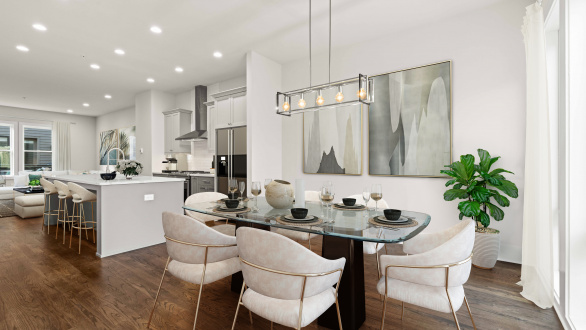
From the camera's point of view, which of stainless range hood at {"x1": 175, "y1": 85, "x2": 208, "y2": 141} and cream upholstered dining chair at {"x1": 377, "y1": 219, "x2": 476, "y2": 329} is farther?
stainless range hood at {"x1": 175, "y1": 85, "x2": 208, "y2": 141}

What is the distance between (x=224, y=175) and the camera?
5.35m

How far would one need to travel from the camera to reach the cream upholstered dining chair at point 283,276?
1.27 m

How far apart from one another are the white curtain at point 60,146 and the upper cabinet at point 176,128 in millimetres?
5436

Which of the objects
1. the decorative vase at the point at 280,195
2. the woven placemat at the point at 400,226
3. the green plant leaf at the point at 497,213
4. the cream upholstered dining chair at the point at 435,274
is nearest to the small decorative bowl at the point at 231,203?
the decorative vase at the point at 280,195

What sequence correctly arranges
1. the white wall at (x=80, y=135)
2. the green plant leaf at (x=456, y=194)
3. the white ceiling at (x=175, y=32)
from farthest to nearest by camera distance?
the white wall at (x=80, y=135) < the white ceiling at (x=175, y=32) < the green plant leaf at (x=456, y=194)

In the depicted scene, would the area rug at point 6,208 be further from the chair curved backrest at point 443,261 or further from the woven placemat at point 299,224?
the chair curved backrest at point 443,261

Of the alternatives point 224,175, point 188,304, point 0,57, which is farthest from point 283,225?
point 0,57

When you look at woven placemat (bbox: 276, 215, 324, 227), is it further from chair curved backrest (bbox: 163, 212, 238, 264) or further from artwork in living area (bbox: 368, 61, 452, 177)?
artwork in living area (bbox: 368, 61, 452, 177)

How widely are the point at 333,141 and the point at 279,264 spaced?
3.32 m

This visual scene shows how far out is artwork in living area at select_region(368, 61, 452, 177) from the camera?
138 inches

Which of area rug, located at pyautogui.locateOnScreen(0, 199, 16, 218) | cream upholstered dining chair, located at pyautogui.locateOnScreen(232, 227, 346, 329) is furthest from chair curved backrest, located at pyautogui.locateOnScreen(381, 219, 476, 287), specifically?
area rug, located at pyautogui.locateOnScreen(0, 199, 16, 218)

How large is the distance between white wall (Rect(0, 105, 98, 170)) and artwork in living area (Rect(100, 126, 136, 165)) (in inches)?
23.0

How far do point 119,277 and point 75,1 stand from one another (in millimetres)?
3046

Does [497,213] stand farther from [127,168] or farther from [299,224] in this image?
[127,168]
